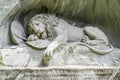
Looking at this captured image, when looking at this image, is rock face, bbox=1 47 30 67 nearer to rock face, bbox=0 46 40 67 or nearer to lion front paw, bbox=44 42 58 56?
rock face, bbox=0 46 40 67

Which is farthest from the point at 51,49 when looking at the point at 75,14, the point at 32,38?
the point at 75,14

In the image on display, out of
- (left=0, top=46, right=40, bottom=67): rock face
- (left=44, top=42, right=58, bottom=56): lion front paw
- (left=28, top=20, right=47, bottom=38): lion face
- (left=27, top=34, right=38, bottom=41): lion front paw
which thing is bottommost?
(left=0, top=46, right=40, bottom=67): rock face

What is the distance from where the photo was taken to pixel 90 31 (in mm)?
3959

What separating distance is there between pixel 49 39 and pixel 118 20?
735 millimetres

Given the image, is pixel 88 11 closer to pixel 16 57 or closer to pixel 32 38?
pixel 32 38

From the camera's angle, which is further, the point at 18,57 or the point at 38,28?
the point at 38,28

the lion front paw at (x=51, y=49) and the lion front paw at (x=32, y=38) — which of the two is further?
the lion front paw at (x=32, y=38)

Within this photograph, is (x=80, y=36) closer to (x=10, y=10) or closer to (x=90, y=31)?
(x=90, y=31)

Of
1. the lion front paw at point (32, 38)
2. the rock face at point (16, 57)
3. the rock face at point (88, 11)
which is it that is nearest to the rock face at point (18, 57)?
the rock face at point (16, 57)

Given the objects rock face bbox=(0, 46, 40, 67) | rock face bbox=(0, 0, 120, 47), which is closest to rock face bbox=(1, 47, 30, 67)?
rock face bbox=(0, 46, 40, 67)

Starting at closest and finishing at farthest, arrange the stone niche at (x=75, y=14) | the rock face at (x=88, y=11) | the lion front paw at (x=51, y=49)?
the lion front paw at (x=51, y=49), the stone niche at (x=75, y=14), the rock face at (x=88, y=11)

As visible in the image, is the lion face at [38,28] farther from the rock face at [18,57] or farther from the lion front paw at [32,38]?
the rock face at [18,57]

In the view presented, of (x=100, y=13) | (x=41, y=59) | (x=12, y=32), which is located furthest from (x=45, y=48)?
(x=100, y=13)

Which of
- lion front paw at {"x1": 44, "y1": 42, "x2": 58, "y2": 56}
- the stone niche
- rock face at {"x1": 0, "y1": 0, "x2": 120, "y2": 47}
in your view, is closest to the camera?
lion front paw at {"x1": 44, "y1": 42, "x2": 58, "y2": 56}
